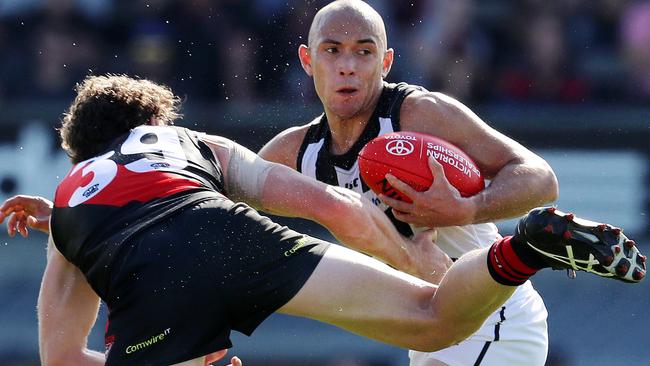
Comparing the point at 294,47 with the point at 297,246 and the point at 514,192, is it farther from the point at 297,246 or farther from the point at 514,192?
the point at 297,246

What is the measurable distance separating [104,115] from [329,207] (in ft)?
4.07

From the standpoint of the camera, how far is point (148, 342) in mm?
4844

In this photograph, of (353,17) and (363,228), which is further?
(353,17)

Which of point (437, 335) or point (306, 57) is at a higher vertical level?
point (306, 57)

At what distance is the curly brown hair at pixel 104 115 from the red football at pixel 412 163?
1.09 m

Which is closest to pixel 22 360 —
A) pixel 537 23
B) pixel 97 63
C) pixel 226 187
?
pixel 97 63

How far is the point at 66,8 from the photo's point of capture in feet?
39.3

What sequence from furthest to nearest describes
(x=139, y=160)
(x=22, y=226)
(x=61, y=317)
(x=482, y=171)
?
(x=22, y=226) < (x=482, y=171) < (x=61, y=317) < (x=139, y=160)

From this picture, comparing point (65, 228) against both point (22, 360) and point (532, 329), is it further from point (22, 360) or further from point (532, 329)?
point (22, 360)

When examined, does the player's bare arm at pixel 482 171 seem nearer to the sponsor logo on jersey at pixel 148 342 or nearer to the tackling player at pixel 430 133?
the tackling player at pixel 430 133

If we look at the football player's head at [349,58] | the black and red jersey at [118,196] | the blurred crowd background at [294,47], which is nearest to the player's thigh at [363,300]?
the black and red jersey at [118,196]

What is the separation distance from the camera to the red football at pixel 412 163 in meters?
5.61

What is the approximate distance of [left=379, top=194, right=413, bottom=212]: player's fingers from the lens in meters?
5.62

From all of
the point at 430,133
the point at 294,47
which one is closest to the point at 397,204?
the point at 430,133
